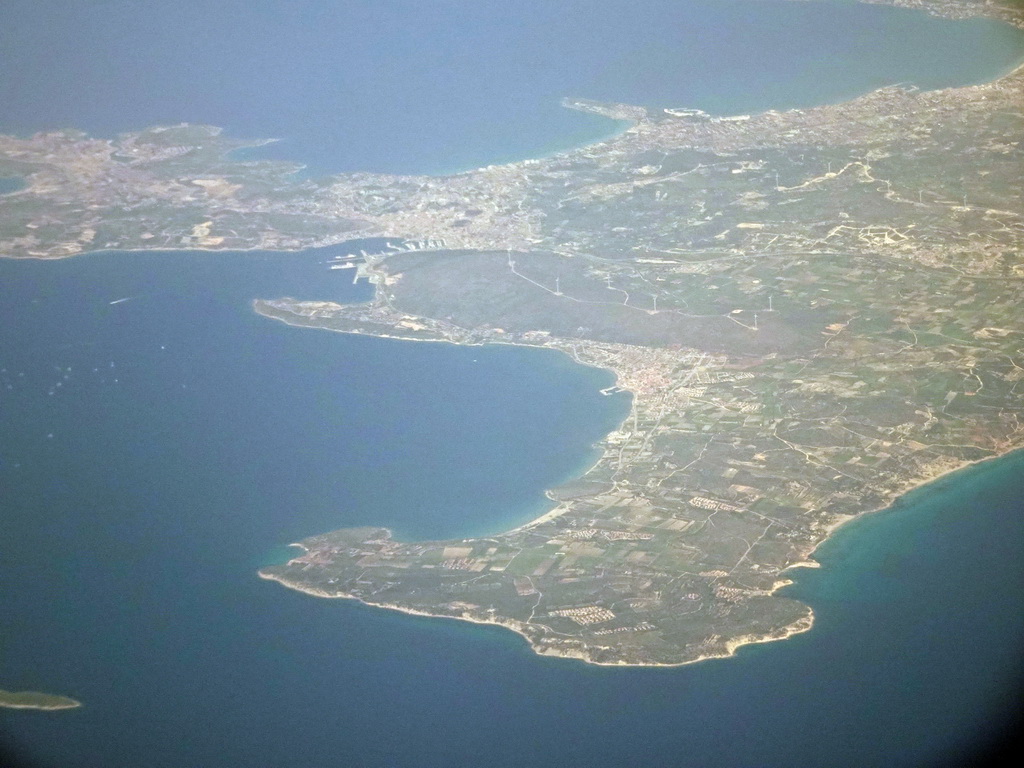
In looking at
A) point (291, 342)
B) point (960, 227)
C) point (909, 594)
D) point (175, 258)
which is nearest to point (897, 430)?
point (909, 594)

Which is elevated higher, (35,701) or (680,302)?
(680,302)

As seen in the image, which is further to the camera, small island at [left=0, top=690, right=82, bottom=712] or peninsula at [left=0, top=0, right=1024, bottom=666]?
peninsula at [left=0, top=0, right=1024, bottom=666]

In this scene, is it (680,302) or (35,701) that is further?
(680,302)

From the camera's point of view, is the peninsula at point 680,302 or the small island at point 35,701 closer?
the small island at point 35,701

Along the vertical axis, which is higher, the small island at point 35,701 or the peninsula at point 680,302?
the peninsula at point 680,302

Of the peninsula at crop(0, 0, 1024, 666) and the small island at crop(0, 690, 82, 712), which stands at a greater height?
the peninsula at crop(0, 0, 1024, 666)
